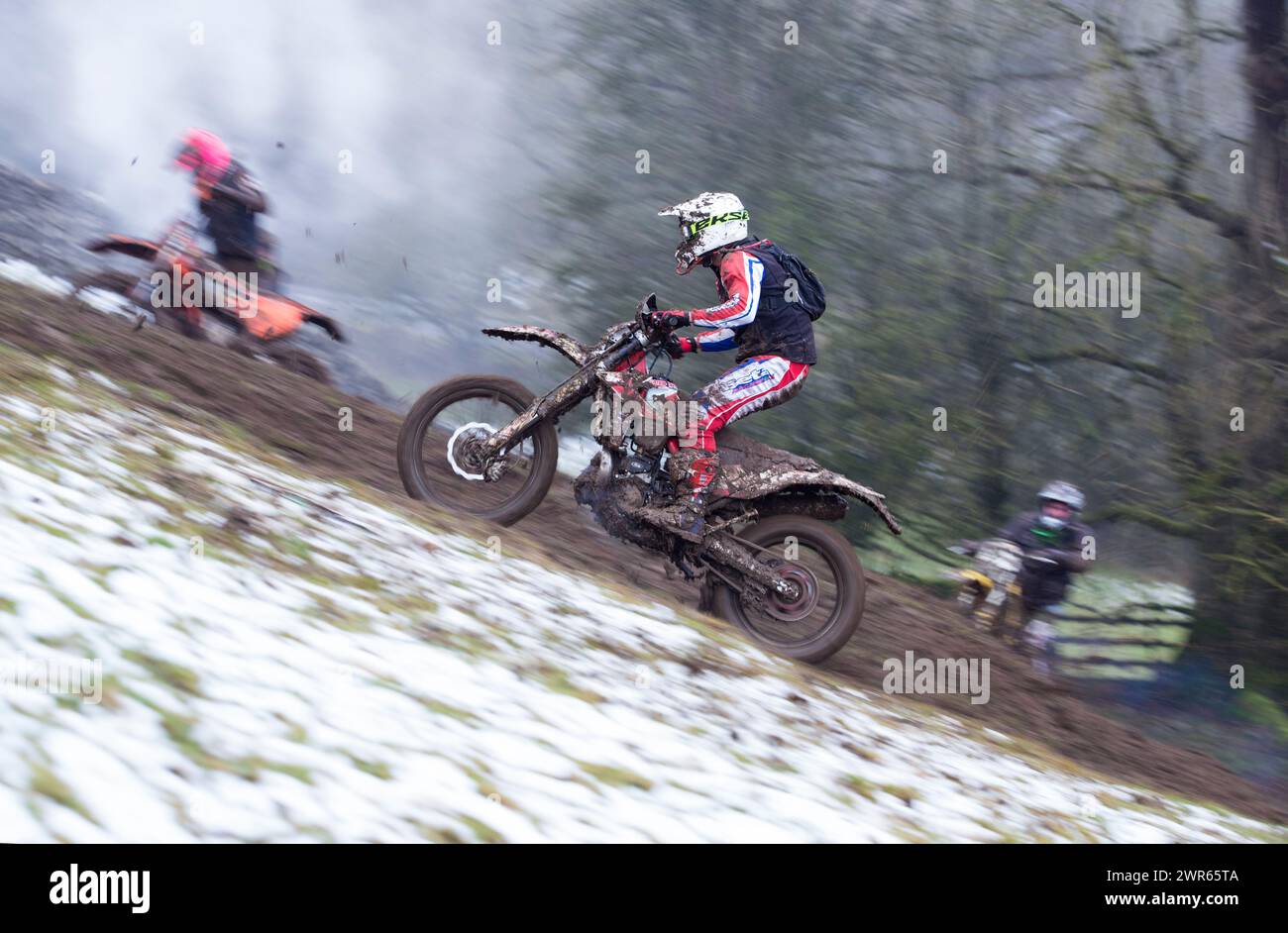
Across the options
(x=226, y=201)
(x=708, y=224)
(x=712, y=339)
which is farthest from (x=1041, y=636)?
(x=226, y=201)

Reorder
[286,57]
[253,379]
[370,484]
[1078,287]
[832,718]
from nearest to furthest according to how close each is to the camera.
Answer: [832,718]
[370,484]
[253,379]
[1078,287]
[286,57]

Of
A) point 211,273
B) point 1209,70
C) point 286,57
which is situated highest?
point 286,57

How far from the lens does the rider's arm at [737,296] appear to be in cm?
750

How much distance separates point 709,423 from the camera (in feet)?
25.2

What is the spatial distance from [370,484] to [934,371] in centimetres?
603

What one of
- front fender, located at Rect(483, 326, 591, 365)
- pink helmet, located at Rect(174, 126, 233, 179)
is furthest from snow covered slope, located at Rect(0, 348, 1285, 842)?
pink helmet, located at Rect(174, 126, 233, 179)

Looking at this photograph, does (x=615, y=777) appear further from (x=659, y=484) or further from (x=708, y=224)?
(x=708, y=224)

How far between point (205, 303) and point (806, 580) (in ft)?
19.5

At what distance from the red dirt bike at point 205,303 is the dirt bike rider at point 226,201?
253 millimetres

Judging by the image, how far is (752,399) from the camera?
7715 millimetres

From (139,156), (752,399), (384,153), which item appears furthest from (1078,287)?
(139,156)

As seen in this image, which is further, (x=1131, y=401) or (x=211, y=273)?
(x=1131, y=401)

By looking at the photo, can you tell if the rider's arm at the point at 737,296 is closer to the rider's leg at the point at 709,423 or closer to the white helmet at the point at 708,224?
the white helmet at the point at 708,224

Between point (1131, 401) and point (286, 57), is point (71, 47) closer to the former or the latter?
point (286, 57)
